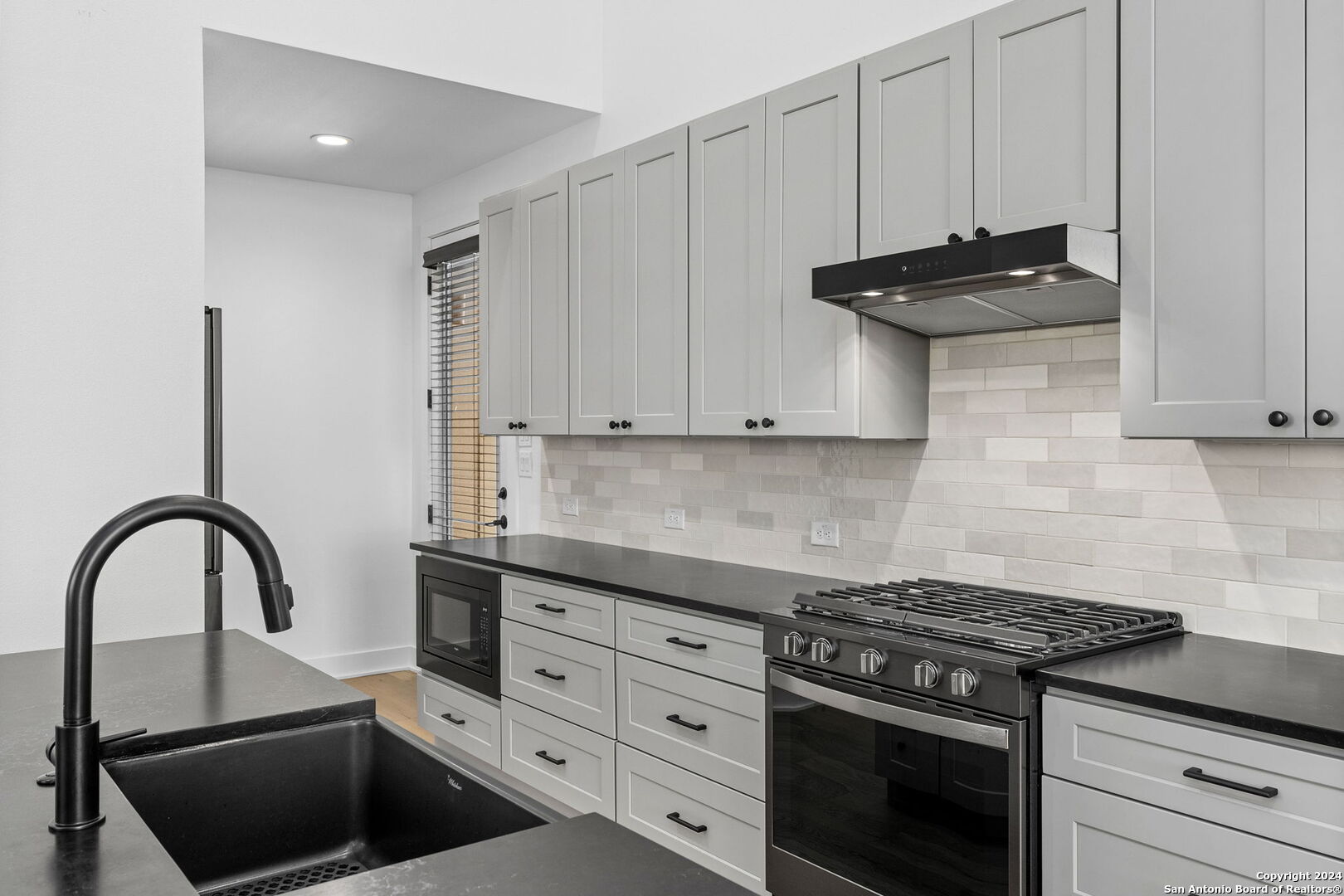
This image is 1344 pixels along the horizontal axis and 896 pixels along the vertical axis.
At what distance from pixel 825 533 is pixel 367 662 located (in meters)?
3.38

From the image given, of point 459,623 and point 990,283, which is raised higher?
point 990,283

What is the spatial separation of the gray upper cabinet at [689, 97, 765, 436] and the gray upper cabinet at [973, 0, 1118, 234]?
2.60 feet

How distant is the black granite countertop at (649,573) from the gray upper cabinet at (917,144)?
101 cm

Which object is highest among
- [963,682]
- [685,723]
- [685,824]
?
[963,682]

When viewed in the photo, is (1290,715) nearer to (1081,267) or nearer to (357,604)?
(1081,267)

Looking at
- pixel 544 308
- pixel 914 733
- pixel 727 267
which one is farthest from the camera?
pixel 544 308

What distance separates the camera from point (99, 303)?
2895mm

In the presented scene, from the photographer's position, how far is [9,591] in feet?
9.14

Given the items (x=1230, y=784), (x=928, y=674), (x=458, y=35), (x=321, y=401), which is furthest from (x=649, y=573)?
(x=321, y=401)

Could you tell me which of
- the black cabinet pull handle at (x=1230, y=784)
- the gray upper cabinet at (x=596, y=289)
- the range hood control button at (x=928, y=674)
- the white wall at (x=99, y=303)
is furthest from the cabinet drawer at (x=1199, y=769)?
the white wall at (x=99, y=303)

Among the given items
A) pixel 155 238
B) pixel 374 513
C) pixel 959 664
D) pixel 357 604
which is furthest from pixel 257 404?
pixel 959 664

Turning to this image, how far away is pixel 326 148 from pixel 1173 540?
13.4 feet

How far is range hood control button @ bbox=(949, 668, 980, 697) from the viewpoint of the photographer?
1925mm

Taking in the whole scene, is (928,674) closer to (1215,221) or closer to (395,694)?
(1215,221)
